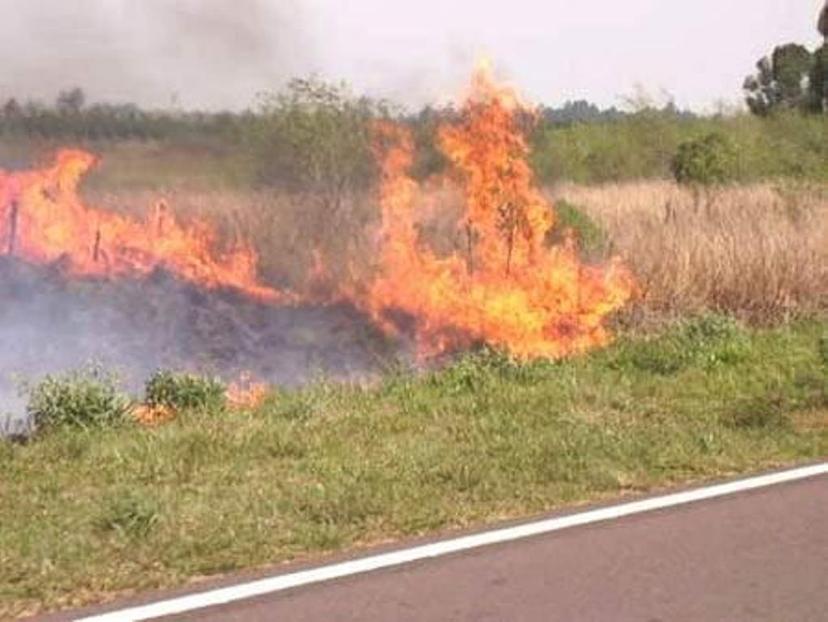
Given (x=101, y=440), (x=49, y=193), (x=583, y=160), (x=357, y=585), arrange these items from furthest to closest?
(x=583, y=160) < (x=49, y=193) < (x=101, y=440) < (x=357, y=585)

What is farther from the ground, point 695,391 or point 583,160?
point 583,160

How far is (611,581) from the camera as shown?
4266 millimetres

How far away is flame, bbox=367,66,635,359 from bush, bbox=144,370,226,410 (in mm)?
3600

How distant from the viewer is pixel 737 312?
12367mm

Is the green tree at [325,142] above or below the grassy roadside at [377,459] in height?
above

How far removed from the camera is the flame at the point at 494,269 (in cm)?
1188

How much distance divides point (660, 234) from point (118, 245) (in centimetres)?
720

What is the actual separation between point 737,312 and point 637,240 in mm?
1439

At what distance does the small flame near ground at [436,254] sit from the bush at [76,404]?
403cm

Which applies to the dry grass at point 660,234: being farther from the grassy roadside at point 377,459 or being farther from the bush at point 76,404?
the bush at point 76,404

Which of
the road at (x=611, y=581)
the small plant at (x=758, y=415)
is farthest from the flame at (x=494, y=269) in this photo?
the road at (x=611, y=581)

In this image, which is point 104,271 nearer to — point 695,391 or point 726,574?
point 695,391

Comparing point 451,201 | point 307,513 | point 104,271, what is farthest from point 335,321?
point 307,513

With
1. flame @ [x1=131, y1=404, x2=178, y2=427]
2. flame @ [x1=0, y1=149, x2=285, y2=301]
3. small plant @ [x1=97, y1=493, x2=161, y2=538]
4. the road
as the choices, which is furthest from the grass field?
flame @ [x1=0, y1=149, x2=285, y2=301]
